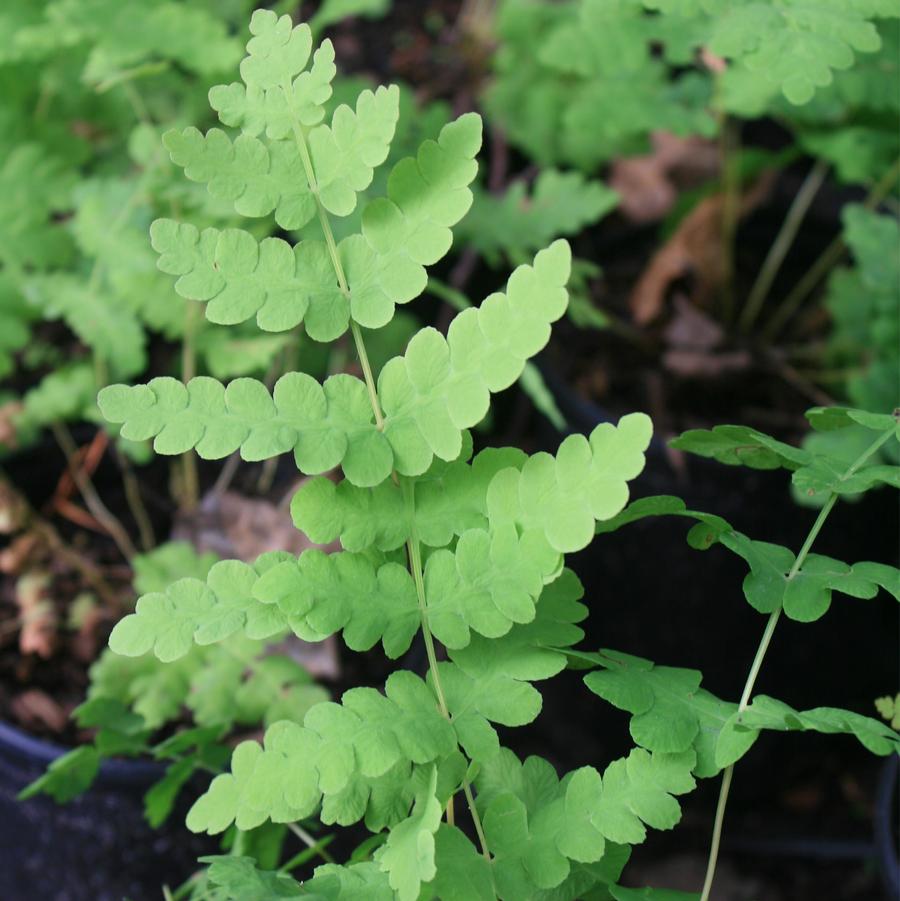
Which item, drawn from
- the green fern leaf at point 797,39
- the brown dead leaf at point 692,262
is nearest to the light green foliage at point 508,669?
the green fern leaf at point 797,39

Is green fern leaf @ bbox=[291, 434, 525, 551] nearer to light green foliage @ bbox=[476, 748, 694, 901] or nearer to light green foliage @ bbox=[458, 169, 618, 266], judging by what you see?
light green foliage @ bbox=[476, 748, 694, 901]

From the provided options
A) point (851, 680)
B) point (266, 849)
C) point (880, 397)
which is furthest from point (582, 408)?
point (266, 849)

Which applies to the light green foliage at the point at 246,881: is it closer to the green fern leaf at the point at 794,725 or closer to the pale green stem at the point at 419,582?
the pale green stem at the point at 419,582

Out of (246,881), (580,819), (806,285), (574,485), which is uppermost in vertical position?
(574,485)

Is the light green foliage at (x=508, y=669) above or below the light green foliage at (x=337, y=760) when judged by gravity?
below

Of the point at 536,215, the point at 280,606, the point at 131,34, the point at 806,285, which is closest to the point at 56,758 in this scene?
the point at 280,606

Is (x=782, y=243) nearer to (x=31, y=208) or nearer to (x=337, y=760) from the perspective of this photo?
(x=31, y=208)
